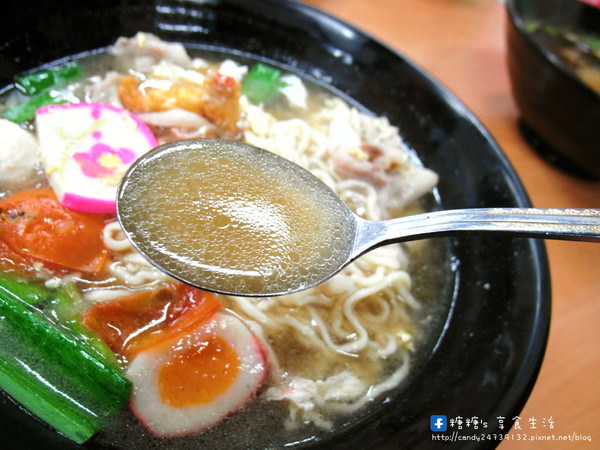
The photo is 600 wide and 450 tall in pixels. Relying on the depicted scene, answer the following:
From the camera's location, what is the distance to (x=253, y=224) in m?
1.41

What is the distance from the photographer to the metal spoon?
1.31 metres

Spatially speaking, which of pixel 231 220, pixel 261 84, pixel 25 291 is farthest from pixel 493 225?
pixel 261 84

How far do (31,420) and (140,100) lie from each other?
1294 millimetres

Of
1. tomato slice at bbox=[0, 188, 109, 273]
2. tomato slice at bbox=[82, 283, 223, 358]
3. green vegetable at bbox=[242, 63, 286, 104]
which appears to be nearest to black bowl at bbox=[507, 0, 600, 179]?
green vegetable at bbox=[242, 63, 286, 104]

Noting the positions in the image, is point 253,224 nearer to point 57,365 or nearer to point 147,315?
point 147,315

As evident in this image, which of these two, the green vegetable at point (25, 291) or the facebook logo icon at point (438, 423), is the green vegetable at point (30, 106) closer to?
the green vegetable at point (25, 291)

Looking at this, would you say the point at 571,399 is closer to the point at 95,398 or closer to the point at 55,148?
the point at 95,398

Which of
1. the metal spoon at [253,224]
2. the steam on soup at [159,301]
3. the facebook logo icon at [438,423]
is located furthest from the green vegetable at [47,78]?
the facebook logo icon at [438,423]

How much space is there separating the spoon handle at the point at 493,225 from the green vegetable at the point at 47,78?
155 cm

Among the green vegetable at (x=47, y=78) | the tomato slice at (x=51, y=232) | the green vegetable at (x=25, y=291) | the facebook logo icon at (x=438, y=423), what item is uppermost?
the green vegetable at (x=47, y=78)

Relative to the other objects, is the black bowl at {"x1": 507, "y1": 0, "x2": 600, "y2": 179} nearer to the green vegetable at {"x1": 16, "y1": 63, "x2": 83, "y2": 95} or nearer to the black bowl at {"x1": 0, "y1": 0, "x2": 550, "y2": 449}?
the black bowl at {"x1": 0, "y1": 0, "x2": 550, "y2": 449}

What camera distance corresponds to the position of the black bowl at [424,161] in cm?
141

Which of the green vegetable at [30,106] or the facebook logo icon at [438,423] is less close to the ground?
the green vegetable at [30,106]

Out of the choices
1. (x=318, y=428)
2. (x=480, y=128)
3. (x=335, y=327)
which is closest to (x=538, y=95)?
(x=480, y=128)
